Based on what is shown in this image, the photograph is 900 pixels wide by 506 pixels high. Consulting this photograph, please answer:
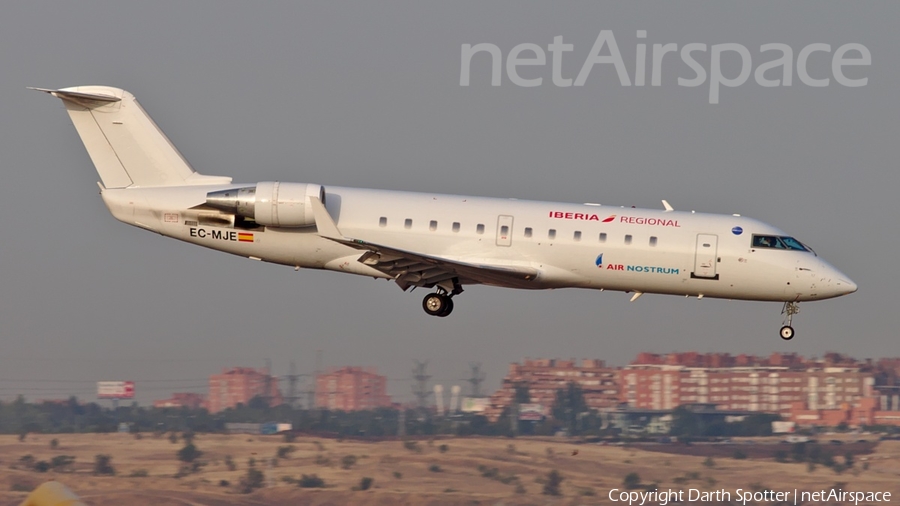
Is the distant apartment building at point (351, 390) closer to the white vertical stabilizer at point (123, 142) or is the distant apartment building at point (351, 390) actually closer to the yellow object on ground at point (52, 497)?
the white vertical stabilizer at point (123, 142)

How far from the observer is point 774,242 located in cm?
2959

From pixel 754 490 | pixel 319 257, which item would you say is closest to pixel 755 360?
pixel 754 490

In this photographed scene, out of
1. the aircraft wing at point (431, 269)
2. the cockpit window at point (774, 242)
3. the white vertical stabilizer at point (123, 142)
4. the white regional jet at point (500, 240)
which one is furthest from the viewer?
the white vertical stabilizer at point (123, 142)

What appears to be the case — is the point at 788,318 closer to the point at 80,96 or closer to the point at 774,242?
the point at 774,242

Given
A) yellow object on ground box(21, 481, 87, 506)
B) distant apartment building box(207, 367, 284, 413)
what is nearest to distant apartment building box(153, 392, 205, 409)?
distant apartment building box(207, 367, 284, 413)

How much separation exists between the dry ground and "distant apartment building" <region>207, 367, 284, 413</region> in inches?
173

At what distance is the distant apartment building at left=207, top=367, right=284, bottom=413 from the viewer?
5031 cm

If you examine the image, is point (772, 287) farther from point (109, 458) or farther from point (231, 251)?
point (109, 458)

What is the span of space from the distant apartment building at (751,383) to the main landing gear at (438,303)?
26897 mm

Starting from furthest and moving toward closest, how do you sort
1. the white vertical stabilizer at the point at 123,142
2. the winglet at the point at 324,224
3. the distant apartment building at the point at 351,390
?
the distant apartment building at the point at 351,390
the white vertical stabilizer at the point at 123,142
the winglet at the point at 324,224

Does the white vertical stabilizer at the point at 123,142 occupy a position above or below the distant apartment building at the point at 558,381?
above

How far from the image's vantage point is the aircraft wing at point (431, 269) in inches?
1099

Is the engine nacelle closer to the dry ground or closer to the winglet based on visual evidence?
the winglet
